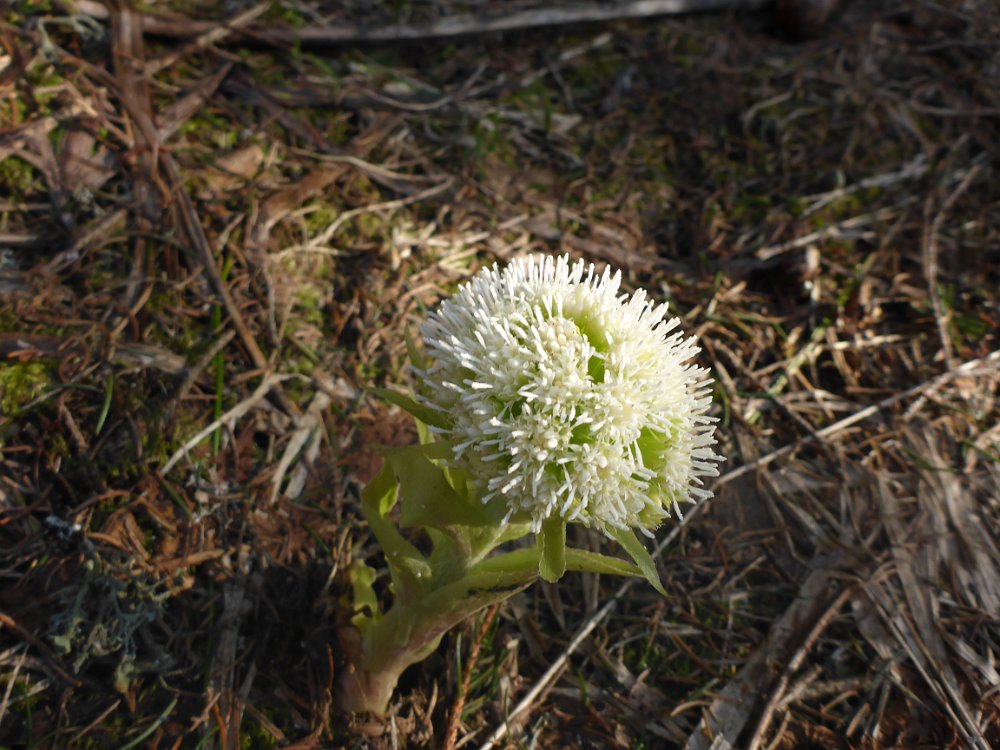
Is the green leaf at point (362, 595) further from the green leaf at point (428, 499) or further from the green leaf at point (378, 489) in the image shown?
the green leaf at point (428, 499)

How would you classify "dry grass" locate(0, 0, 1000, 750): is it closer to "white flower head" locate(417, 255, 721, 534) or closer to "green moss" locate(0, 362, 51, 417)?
"green moss" locate(0, 362, 51, 417)

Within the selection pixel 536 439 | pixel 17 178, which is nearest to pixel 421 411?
pixel 536 439

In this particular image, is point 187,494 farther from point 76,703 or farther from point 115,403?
point 76,703

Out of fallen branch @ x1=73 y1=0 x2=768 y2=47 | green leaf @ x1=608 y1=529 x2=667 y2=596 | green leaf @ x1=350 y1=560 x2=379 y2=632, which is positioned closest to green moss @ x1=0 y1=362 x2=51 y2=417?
green leaf @ x1=350 y1=560 x2=379 y2=632

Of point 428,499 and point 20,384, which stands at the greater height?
point 428,499

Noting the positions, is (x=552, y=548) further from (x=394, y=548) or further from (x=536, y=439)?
(x=394, y=548)

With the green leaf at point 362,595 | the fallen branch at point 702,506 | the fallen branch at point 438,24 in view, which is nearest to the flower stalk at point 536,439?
the green leaf at point 362,595

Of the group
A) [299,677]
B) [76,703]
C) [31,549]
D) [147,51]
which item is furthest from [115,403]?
[147,51]

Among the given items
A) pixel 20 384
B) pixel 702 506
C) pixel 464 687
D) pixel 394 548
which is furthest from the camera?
pixel 702 506
